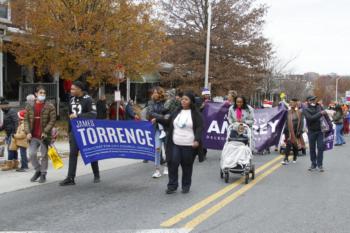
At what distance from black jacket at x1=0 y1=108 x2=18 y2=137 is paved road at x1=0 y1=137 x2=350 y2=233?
7.30 ft

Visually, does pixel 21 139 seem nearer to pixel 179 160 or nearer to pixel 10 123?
pixel 10 123

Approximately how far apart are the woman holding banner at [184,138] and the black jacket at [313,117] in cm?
398

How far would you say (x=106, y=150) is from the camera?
29.8ft

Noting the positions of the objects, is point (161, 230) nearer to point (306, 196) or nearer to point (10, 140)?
point (306, 196)

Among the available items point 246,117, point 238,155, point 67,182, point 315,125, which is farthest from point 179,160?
point 315,125

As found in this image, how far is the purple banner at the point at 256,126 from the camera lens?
13758 mm

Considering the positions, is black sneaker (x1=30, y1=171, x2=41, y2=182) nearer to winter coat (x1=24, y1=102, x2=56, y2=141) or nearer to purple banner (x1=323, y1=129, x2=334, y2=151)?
winter coat (x1=24, y1=102, x2=56, y2=141)

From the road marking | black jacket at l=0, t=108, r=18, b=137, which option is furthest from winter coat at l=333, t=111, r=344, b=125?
black jacket at l=0, t=108, r=18, b=137

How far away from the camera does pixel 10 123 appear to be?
1123cm

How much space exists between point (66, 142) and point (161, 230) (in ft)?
40.7

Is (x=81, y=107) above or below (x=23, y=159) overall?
above

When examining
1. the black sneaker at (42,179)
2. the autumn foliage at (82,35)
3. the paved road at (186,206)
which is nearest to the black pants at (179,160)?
the paved road at (186,206)

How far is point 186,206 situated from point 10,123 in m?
5.57

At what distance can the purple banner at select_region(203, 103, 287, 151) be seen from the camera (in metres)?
13.8
